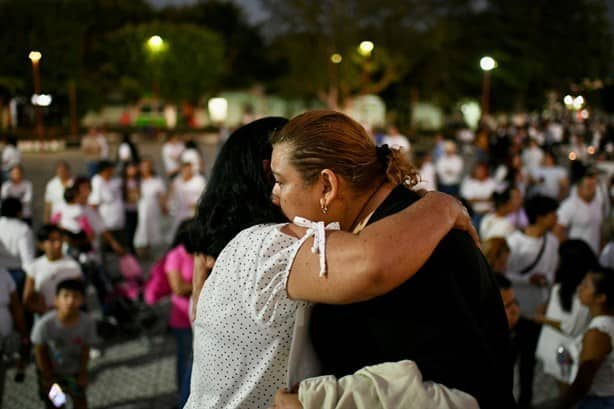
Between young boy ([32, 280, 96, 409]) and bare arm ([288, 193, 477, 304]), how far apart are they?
3.60 m

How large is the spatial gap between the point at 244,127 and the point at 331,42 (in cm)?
4827

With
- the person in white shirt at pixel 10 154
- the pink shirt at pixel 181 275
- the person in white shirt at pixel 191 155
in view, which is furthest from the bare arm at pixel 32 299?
the person in white shirt at pixel 10 154

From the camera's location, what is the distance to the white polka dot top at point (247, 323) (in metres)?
1.57

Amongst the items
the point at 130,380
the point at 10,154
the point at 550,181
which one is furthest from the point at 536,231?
the point at 10,154

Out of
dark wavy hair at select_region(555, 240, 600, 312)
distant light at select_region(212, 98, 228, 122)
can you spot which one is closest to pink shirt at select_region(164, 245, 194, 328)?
dark wavy hair at select_region(555, 240, 600, 312)

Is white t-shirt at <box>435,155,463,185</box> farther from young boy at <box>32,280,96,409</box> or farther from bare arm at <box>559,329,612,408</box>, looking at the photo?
bare arm at <box>559,329,612,408</box>

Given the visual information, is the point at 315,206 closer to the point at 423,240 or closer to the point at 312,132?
the point at 312,132

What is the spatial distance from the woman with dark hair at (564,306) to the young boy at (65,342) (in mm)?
3177

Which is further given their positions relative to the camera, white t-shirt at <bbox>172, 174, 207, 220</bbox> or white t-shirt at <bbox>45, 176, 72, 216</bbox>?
white t-shirt at <bbox>172, 174, 207, 220</bbox>

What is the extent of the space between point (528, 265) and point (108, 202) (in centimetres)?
554

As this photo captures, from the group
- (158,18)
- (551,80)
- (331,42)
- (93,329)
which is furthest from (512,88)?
(93,329)

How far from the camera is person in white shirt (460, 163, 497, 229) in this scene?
913 cm

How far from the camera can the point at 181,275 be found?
5020 mm

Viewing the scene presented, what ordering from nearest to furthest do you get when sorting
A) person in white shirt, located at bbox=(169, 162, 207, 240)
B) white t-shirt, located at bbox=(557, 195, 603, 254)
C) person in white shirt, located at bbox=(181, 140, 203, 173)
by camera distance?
white t-shirt, located at bbox=(557, 195, 603, 254), person in white shirt, located at bbox=(169, 162, 207, 240), person in white shirt, located at bbox=(181, 140, 203, 173)
